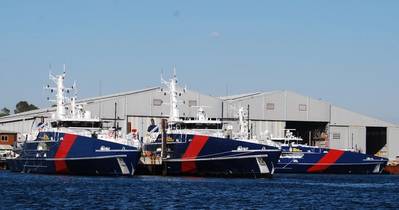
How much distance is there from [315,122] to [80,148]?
44764mm

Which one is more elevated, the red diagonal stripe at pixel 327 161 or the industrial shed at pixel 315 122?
the industrial shed at pixel 315 122

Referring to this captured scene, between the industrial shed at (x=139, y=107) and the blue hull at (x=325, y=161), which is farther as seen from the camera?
the blue hull at (x=325, y=161)

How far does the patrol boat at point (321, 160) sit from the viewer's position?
109 meters

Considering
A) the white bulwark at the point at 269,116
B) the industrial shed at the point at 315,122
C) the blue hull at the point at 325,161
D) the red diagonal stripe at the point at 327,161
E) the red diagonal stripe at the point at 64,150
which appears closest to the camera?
the red diagonal stripe at the point at 64,150

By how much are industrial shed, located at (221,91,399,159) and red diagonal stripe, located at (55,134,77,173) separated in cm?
3127

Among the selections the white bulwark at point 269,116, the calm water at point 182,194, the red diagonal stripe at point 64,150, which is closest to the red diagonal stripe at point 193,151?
the calm water at point 182,194

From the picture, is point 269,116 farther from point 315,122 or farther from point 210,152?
point 210,152

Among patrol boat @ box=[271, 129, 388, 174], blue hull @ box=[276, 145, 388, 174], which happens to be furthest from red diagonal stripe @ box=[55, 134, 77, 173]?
blue hull @ box=[276, 145, 388, 174]

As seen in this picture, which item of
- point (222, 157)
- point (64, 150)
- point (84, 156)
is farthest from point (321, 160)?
point (64, 150)

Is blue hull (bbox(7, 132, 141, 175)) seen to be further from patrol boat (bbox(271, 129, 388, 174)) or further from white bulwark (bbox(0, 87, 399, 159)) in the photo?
patrol boat (bbox(271, 129, 388, 174))

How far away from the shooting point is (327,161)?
4348 inches

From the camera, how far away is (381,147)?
123 m

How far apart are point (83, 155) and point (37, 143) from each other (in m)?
6.96

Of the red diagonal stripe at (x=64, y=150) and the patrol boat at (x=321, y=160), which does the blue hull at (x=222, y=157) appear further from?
the patrol boat at (x=321, y=160)
